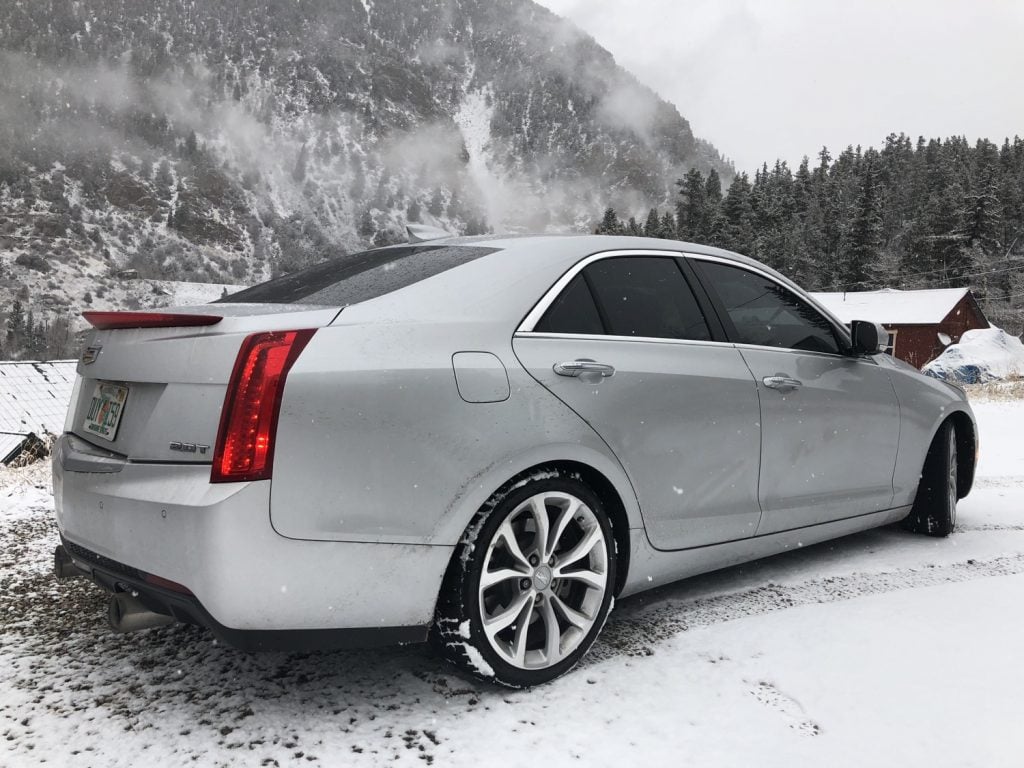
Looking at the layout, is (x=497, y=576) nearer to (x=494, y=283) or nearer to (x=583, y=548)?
(x=583, y=548)

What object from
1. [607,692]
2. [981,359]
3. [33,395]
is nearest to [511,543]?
[607,692]

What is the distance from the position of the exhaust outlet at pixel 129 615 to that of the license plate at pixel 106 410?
1.62 feet

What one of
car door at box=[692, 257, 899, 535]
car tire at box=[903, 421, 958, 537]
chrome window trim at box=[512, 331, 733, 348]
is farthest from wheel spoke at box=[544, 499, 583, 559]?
car tire at box=[903, 421, 958, 537]

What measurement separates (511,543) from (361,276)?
1.06 meters

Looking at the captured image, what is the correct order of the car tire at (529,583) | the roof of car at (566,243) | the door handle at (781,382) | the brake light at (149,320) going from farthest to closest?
1. the door handle at (781,382)
2. the roof of car at (566,243)
3. the car tire at (529,583)
4. the brake light at (149,320)

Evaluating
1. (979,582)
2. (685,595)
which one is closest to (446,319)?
(685,595)

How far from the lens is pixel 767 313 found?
3553 mm

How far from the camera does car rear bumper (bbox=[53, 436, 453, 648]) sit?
2.00 metres

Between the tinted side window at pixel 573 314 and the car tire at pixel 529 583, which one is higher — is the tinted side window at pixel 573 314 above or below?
above

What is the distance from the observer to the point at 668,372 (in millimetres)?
2895

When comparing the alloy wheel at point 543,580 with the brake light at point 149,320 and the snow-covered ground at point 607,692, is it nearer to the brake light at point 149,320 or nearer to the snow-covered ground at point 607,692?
the snow-covered ground at point 607,692

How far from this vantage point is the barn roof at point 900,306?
1838 inches

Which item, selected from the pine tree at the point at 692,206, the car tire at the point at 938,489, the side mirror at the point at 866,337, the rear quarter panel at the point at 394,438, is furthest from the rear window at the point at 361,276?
the pine tree at the point at 692,206

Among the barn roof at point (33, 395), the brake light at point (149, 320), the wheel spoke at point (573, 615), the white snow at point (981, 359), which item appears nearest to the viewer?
the brake light at point (149, 320)
